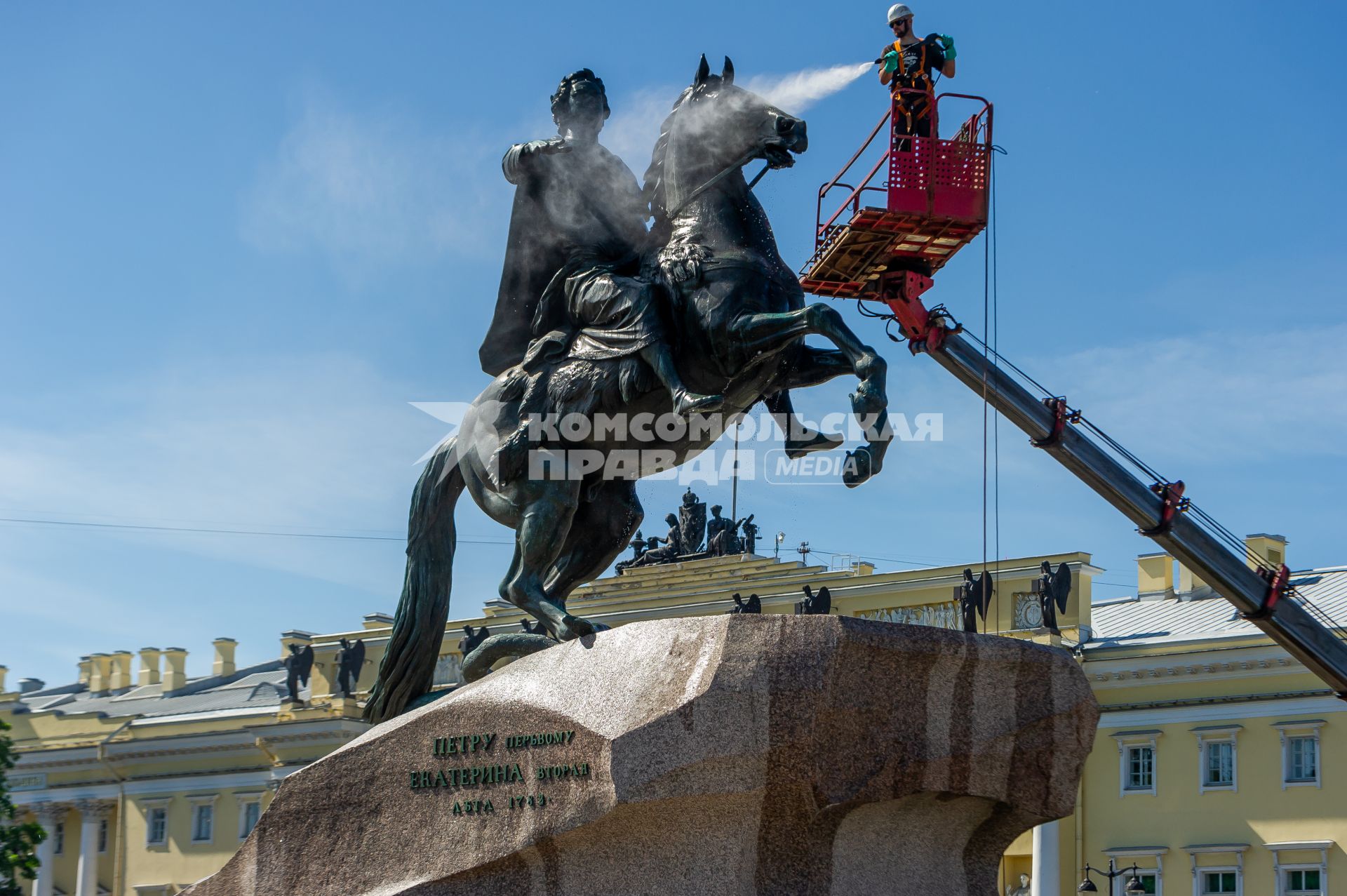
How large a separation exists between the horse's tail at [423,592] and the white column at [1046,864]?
2994 cm

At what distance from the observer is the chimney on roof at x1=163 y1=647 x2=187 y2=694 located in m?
56.8

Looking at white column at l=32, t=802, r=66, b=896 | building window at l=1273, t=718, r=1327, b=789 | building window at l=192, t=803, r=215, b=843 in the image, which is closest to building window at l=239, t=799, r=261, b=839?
building window at l=192, t=803, r=215, b=843

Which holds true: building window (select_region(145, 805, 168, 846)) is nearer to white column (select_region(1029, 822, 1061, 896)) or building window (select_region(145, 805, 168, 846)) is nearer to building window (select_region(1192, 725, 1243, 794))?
white column (select_region(1029, 822, 1061, 896))

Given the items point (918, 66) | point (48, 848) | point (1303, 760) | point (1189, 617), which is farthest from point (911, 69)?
point (48, 848)

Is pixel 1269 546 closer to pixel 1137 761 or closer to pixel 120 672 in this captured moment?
pixel 1137 761

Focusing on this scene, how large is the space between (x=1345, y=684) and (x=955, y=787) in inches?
635

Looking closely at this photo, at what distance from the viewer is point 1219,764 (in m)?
37.8

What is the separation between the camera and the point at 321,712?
4734cm

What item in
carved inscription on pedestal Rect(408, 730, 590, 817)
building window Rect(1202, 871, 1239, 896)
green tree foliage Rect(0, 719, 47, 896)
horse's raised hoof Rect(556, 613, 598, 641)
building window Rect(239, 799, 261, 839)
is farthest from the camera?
building window Rect(239, 799, 261, 839)

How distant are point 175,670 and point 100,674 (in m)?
3.60

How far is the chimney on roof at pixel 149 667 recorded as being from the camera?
59.0m

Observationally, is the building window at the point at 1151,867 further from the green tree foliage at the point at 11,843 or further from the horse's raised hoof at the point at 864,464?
the horse's raised hoof at the point at 864,464

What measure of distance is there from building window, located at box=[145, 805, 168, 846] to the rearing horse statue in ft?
142

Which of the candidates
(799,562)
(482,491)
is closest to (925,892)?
(482,491)
